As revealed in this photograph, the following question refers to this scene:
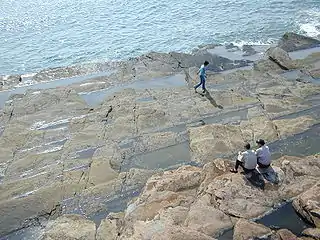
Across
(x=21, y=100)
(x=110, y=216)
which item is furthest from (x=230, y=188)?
(x=21, y=100)

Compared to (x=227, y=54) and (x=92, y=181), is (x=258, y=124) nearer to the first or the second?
(x=92, y=181)

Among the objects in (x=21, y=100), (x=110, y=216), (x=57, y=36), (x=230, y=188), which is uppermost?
(x=230, y=188)

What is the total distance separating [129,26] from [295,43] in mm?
Answer: 15134

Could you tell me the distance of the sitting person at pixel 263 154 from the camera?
12218 mm

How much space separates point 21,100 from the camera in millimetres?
20750

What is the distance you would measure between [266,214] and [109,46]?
74.6 feet

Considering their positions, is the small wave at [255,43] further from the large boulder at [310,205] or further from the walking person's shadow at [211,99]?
the large boulder at [310,205]

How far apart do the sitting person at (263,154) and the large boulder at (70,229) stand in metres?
5.40

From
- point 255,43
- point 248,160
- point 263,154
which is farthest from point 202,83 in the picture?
point 255,43

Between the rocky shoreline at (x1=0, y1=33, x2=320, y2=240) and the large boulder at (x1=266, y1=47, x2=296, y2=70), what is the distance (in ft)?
0.25

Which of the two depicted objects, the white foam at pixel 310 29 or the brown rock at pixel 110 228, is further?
the white foam at pixel 310 29

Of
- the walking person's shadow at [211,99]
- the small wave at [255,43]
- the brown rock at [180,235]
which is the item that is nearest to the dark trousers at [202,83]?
the walking person's shadow at [211,99]

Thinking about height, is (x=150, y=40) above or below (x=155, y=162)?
below

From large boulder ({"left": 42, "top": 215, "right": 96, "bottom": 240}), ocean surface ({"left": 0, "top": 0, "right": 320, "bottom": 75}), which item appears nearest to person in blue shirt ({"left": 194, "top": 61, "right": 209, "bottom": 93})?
large boulder ({"left": 42, "top": 215, "right": 96, "bottom": 240})
